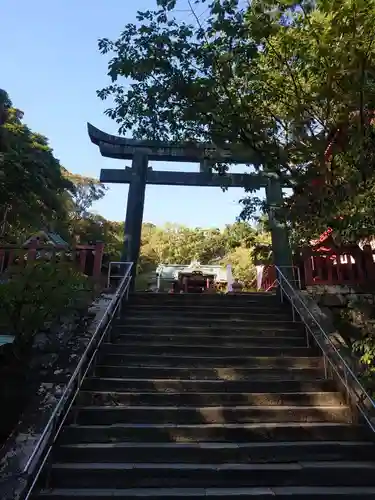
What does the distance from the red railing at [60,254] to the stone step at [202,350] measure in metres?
1.49

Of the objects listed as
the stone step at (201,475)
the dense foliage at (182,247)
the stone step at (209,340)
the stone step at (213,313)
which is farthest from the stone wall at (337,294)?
the dense foliage at (182,247)

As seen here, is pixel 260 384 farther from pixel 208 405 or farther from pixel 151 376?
pixel 151 376

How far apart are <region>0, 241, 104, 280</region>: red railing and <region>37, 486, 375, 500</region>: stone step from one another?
11.9ft

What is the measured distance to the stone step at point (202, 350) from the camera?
17.3 ft

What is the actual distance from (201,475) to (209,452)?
259mm

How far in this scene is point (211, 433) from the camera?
380cm

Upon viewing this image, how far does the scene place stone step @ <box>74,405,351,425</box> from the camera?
3.95m

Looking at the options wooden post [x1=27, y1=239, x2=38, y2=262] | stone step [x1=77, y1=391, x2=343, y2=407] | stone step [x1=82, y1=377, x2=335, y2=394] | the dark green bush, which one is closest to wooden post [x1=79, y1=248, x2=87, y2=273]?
wooden post [x1=27, y1=239, x2=38, y2=262]

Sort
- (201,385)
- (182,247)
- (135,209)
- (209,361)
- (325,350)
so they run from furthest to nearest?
1. (182,247)
2. (135,209)
3. (209,361)
4. (325,350)
5. (201,385)

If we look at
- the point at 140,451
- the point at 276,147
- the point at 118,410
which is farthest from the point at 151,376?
the point at 276,147

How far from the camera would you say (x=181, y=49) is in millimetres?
4691

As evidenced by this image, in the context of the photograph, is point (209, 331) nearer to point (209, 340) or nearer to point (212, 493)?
point (209, 340)

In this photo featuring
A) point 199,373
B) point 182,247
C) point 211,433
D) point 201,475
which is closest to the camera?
point 201,475

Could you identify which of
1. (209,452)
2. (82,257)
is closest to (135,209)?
(82,257)
